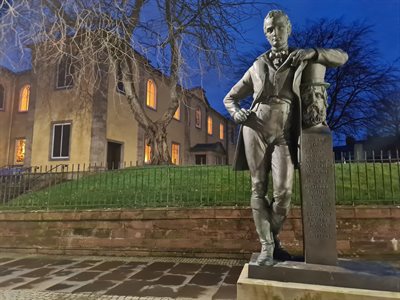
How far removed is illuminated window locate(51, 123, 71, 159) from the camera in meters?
17.4

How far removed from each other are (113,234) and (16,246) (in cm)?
243

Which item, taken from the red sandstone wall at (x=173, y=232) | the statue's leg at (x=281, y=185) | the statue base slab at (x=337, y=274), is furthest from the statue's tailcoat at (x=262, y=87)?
the red sandstone wall at (x=173, y=232)

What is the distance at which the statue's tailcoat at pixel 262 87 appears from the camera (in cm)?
337

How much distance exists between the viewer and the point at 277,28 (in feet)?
11.2

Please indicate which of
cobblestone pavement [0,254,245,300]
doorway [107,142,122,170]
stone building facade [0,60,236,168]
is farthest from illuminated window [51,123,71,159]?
cobblestone pavement [0,254,245,300]

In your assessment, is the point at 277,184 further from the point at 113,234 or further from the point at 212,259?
the point at 113,234

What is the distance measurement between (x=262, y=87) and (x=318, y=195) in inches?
51.1

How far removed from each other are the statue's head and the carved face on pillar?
0.58m

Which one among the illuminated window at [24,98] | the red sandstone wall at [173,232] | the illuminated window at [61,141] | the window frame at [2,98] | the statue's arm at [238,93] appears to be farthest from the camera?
the window frame at [2,98]

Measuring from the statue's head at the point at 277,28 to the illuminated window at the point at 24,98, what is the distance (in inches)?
805

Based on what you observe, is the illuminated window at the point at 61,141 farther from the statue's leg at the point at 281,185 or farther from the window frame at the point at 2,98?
the statue's leg at the point at 281,185

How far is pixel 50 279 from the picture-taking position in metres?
5.11

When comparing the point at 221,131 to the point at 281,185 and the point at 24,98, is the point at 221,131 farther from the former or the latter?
the point at 281,185

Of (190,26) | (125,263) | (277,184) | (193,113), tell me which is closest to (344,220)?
(277,184)
